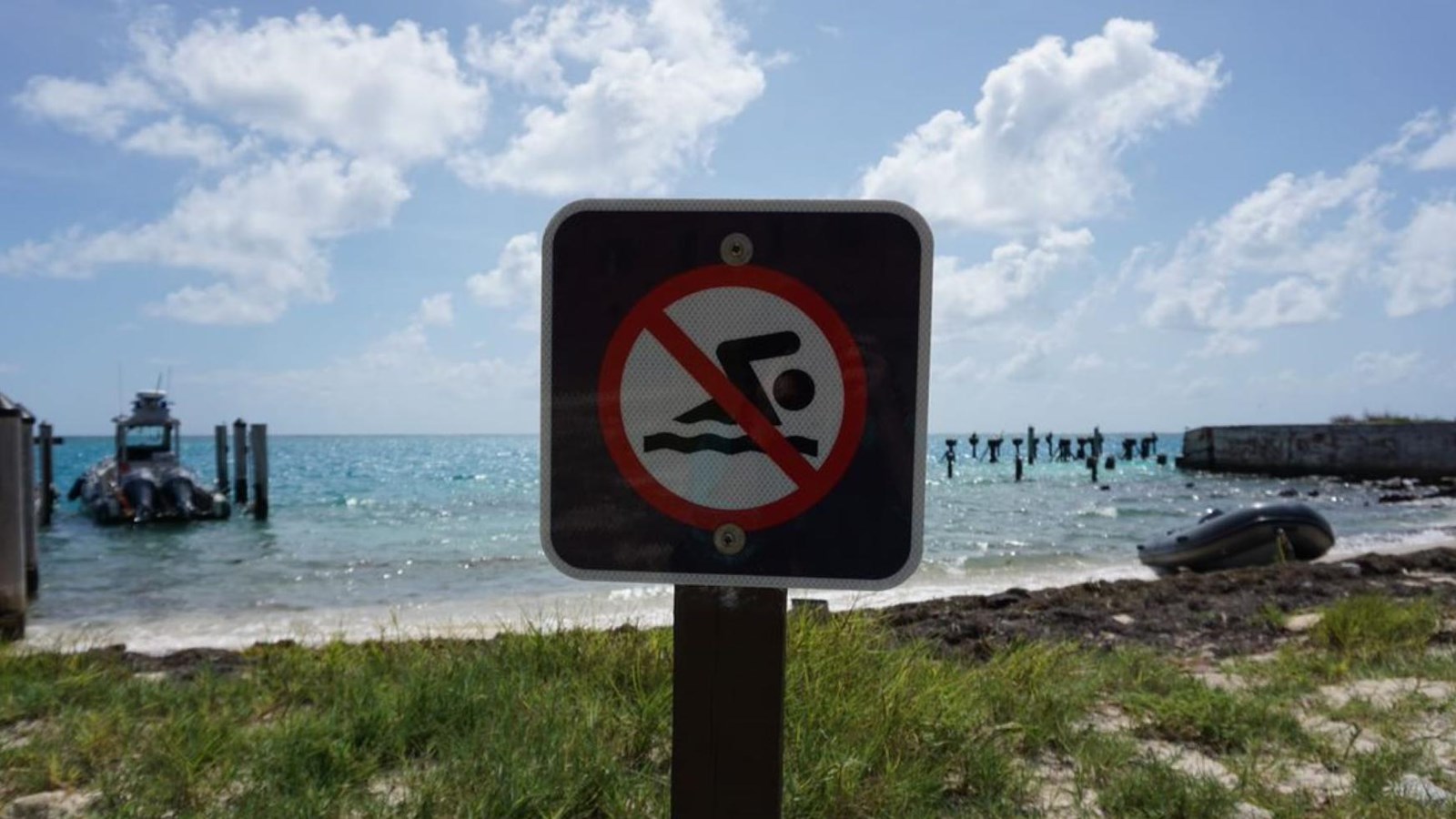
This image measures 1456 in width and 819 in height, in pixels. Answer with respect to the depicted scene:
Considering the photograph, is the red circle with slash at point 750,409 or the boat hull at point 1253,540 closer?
the red circle with slash at point 750,409

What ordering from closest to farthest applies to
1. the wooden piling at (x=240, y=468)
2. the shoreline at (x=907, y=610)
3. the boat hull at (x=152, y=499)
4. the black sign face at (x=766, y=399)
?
the black sign face at (x=766, y=399) < the shoreline at (x=907, y=610) < the boat hull at (x=152, y=499) < the wooden piling at (x=240, y=468)

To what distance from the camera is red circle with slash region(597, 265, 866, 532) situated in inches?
60.7

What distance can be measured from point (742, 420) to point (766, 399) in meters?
0.05

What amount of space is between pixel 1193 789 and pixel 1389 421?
53.3m

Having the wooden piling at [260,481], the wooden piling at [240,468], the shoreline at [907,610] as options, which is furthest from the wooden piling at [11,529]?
the wooden piling at [240,468]

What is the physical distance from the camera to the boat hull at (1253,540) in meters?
15.7

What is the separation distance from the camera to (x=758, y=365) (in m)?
1.55

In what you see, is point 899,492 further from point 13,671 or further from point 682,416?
point 13,671

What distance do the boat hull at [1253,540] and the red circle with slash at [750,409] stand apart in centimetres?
1594

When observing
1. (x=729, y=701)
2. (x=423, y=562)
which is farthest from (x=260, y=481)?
(x=729, y=701)

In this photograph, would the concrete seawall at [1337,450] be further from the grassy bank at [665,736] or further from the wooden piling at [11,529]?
the wooden piling at [11,529]

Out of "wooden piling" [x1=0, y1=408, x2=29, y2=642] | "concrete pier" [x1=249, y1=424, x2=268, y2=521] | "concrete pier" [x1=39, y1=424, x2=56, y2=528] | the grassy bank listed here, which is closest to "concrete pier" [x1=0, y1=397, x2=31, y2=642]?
"wooden piling" [x1=0, y1=408, x2=29, y2=642]

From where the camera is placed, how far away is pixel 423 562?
19.8 meters

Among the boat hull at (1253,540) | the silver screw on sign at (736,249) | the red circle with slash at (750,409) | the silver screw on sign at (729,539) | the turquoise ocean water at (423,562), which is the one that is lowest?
the turquoise ocean water at (423,562)
